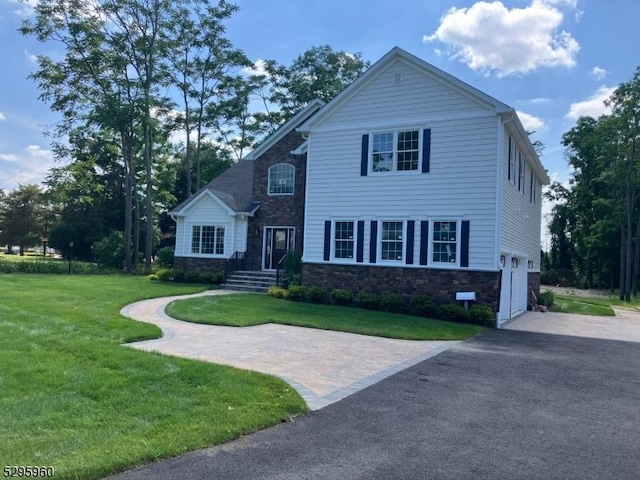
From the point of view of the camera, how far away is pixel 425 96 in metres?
15.7

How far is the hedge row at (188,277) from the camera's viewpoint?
70.6 ft

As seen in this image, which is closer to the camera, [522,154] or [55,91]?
[522,154]

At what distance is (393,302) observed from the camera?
15359 millimetres

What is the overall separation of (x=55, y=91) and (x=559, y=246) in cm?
4666

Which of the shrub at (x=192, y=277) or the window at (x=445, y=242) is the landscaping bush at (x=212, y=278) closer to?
the shrub at (x=192, y=277)

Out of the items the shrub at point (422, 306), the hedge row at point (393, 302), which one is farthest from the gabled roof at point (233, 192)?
the shrub at point (422, 306)

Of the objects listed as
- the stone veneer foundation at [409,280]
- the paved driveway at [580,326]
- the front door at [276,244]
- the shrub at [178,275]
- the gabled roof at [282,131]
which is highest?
the gabled roof at [282,131]

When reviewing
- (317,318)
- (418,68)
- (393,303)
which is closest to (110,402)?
(317,318)

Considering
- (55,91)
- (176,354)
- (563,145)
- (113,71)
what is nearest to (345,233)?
(176,354)

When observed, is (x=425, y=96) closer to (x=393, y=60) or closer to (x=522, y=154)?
(x=393, y=60)

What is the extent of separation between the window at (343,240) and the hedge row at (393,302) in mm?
1302

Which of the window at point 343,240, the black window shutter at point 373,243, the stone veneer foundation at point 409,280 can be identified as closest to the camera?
the stone veneer foundation at point 409,280

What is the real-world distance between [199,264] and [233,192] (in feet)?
13.4

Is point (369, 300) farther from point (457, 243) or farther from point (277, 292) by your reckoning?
point (277, 292)
